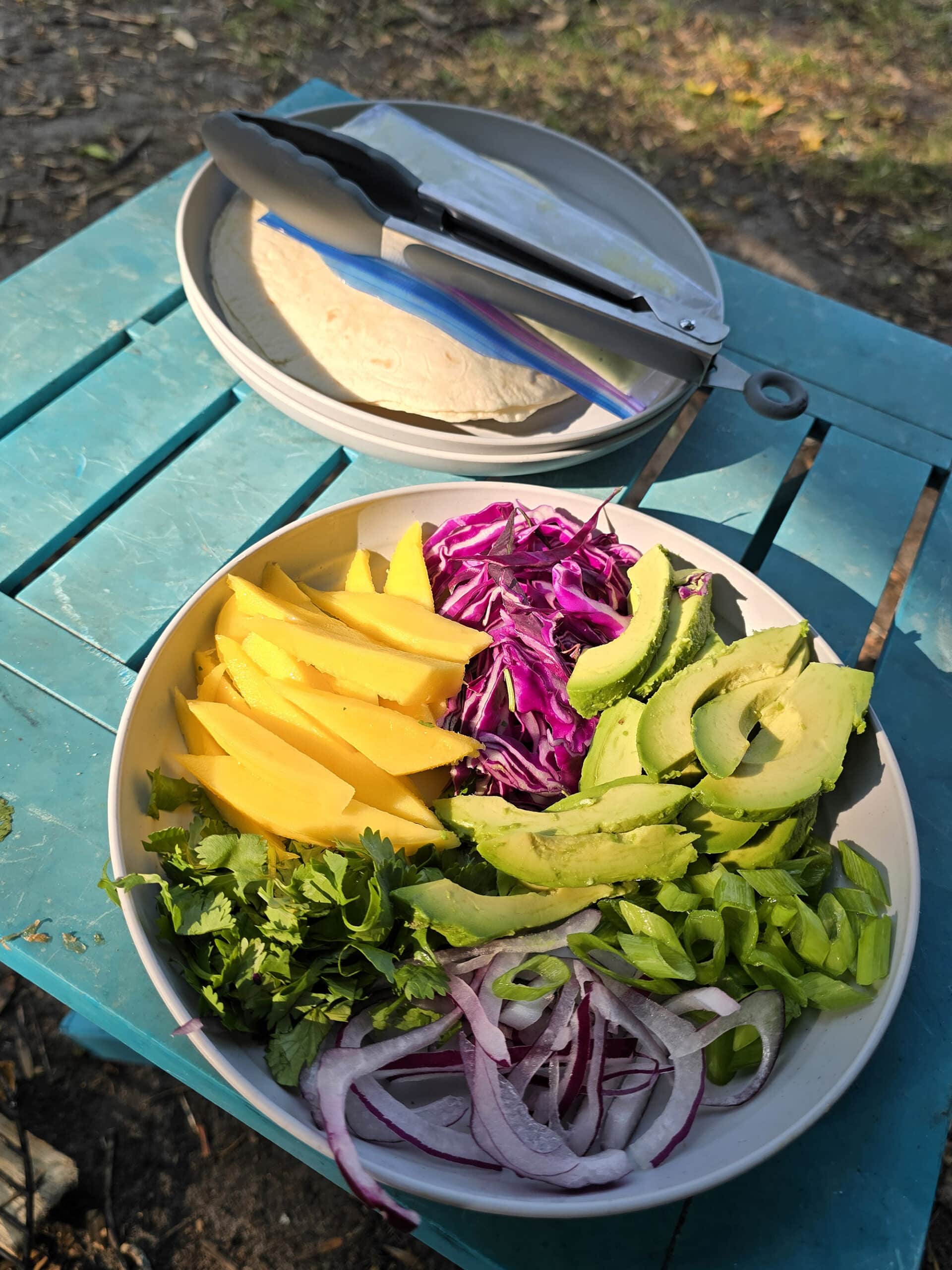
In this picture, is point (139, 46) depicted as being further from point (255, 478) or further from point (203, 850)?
point (203, 850)

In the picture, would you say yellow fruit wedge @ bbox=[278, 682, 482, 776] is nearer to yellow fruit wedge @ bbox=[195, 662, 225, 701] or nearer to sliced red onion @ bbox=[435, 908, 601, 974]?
yellow fruit wedge @ bbox=[195, 662, 225, 701]

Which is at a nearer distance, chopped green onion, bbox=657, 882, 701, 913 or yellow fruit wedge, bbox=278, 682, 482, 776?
chopped green onion, bbox=657, 882, 701, 913

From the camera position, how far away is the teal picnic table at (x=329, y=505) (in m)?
1.14

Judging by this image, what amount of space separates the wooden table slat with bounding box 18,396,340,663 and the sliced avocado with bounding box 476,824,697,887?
725 mm

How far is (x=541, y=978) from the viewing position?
3.62ft

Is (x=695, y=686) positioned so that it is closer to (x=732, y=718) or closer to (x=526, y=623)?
(x=732, y=718)

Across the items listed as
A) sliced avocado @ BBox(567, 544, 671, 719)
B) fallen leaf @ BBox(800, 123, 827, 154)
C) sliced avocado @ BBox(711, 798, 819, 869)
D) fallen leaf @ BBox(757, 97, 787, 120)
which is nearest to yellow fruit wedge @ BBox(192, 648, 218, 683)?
sliced avocado @ BBox(567, 544, 671, 719)

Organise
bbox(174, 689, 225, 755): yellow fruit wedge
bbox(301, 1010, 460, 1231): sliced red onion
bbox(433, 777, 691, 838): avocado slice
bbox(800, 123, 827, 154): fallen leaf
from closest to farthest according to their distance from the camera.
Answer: bbox(301, 1010, 460, 1231): sliced red onion
bbox(433, 777, 691, 838): avocado slice
bbox(174, 689, 225, 755): yellow fruit wedge
bbox(800, 123, 827, 154): fallen leaf

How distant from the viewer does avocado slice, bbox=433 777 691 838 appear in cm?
111

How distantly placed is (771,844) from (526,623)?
45cm

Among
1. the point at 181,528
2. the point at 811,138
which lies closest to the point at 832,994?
the point at 181,528

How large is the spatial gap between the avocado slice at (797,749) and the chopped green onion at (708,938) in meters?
0.12

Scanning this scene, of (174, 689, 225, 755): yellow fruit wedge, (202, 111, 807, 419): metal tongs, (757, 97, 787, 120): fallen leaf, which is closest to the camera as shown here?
(174, 689, 225, 755): yellow fruit wedge

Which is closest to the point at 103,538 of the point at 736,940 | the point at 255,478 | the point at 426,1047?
the point at 255,478
